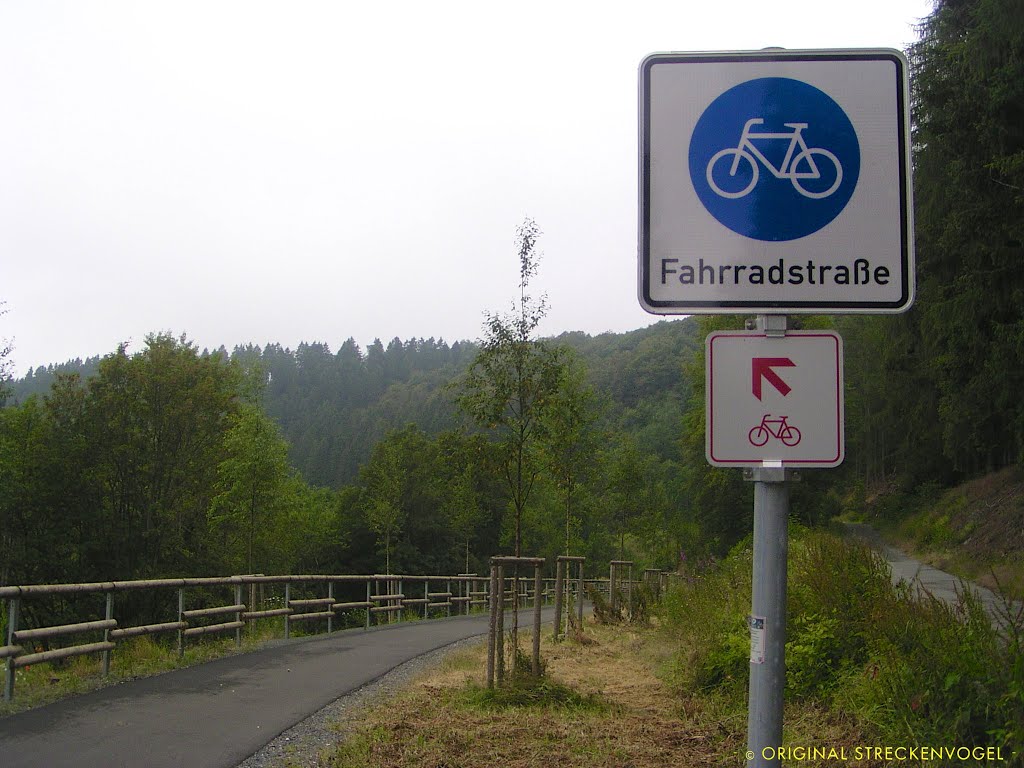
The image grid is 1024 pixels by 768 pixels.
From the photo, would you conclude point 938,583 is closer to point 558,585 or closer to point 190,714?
point 558,585

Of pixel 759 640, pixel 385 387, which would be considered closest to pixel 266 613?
pixel 759 640

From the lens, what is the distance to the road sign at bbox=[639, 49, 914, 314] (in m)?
2.15

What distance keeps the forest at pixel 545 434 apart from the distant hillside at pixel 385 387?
12.2 meters

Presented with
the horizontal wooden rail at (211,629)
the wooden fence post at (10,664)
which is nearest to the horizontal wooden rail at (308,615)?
the horizontal wooden rail at (211,629)

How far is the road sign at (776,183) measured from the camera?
84.8 inches

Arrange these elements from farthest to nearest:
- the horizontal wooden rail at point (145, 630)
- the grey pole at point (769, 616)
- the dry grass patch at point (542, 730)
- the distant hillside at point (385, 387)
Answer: the distant hillside at point (385, 387) → the horizontal wooden rail at point (145, 630) → the dry grass patch at point (542, 730) → the grey pole at point (769, 616)

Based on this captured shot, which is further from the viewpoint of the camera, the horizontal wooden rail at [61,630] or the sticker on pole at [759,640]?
the horizontal wooden rail at [61,630]

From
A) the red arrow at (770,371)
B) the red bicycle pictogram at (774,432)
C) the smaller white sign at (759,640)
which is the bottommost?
the smaller white sign at (759,640)

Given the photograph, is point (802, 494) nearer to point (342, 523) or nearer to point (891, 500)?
point (891, 500)

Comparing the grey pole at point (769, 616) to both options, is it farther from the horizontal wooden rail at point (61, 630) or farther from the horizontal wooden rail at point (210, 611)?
the horizontal wooden rail at point (210, 611)

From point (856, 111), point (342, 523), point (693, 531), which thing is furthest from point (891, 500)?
point (856, 111)

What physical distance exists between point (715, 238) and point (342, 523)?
2537 inches

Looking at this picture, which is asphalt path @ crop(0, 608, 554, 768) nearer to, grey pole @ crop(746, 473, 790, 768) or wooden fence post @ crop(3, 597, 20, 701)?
wooden fence post @ crop(3, 597, 20, 701)

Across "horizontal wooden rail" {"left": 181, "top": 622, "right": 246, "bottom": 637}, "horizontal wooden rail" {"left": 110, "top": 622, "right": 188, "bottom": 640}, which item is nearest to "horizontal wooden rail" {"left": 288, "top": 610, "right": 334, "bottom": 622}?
"horizontal wooden rail" {"left": 181, "top": 622, "right": 246, "bottom": 637}
